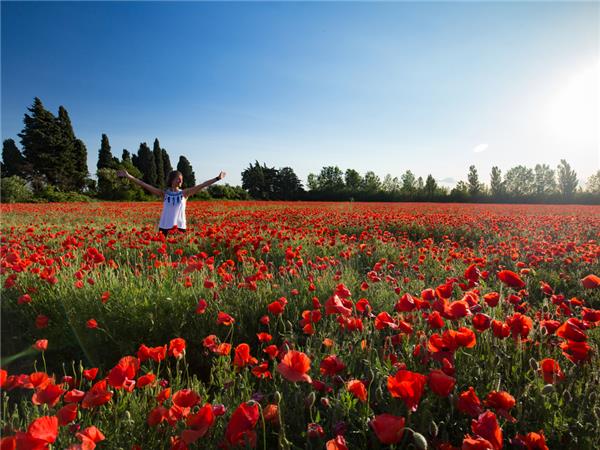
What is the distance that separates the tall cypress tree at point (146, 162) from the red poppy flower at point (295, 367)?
5760 cm

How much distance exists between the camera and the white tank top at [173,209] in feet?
19.8

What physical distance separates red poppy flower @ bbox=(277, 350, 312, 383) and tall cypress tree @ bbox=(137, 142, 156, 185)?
57.6m

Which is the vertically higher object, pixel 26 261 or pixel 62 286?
pixel 26 261

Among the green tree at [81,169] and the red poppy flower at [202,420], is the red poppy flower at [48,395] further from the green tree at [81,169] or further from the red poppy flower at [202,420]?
the green tree at [81,169]

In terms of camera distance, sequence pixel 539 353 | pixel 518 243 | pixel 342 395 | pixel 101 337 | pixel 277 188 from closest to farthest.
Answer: pixel 342 395, pixel 539 353, pixel 101 337, pixel 518 243, pixel 277 188

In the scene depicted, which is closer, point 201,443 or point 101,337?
point 201,443

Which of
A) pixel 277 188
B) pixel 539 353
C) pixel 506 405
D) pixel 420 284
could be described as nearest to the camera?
pixel 506 405

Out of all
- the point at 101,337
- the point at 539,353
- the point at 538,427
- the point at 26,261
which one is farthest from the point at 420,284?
the point at 26,261

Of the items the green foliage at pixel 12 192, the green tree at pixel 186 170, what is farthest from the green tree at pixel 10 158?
the green tree at pixel 186 170

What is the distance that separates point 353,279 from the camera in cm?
368

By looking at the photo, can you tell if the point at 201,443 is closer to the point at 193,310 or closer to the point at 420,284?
the point at 193,310

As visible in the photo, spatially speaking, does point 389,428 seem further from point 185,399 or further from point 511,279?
point 511,279

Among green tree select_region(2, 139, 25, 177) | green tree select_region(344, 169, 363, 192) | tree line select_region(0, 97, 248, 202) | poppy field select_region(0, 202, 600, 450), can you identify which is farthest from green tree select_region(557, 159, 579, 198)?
green tree select_region(2, 139, 25, 177)

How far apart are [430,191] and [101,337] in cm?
5716
